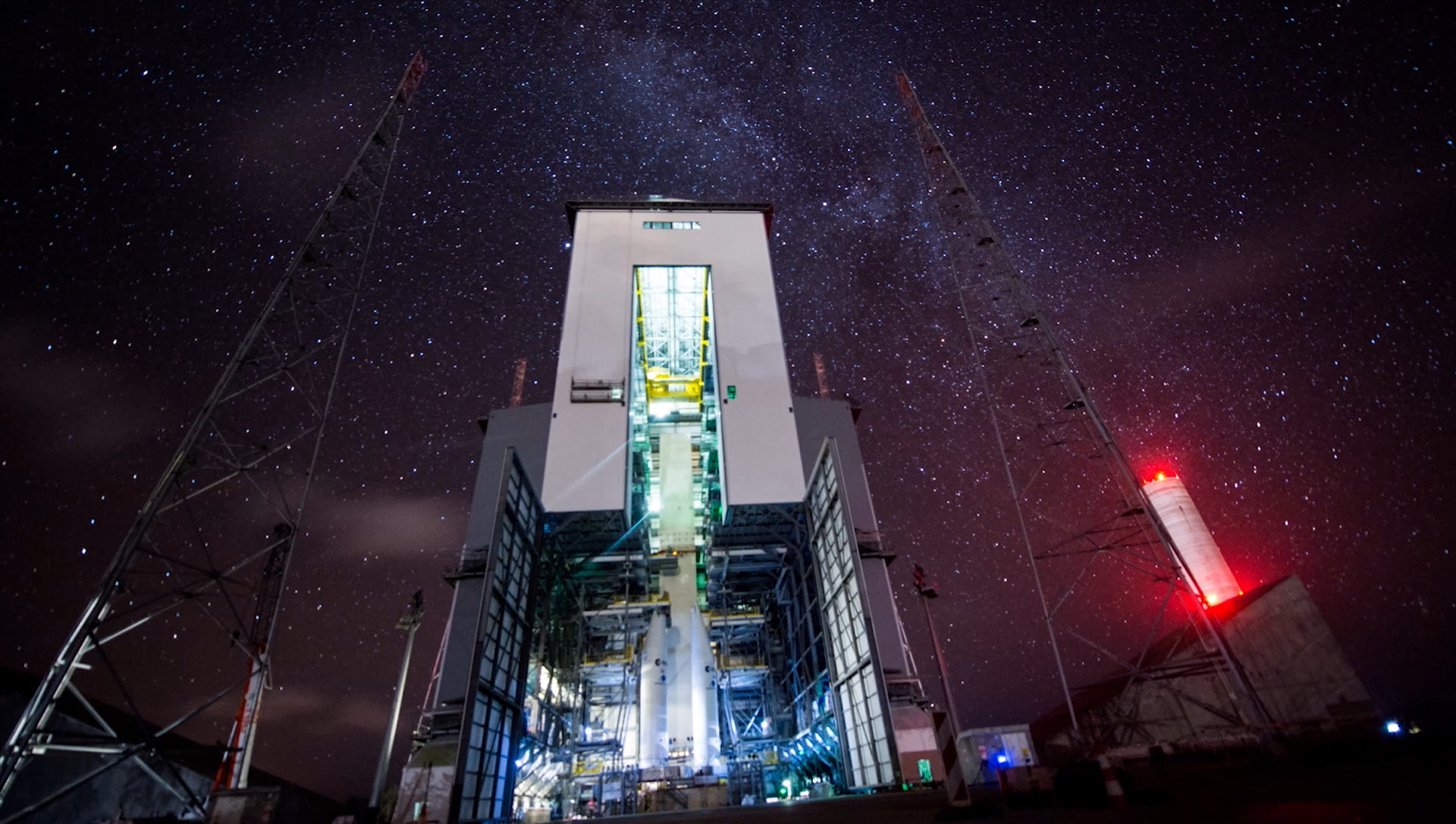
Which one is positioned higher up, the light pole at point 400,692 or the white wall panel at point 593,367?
the white wall panel at point 593,367

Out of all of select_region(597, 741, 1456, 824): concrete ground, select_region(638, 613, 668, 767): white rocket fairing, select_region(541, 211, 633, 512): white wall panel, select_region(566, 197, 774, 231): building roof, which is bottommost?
select_region(597, 741, 1456, 824): concrete ground

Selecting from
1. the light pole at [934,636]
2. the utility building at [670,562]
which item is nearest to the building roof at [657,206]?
the utility building at [670,562]

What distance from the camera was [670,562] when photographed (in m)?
27.0

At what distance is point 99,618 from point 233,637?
2.13 metres

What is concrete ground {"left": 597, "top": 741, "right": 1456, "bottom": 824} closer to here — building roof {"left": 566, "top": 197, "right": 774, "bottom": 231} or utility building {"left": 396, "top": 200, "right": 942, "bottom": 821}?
utility building {"left": 396, "top": 200, "right": 942, "bottom": 821}

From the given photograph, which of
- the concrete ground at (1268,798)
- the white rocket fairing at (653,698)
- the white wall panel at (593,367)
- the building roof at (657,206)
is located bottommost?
the concrete ground at (1268,798)

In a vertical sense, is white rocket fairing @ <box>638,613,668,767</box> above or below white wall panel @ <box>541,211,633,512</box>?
below

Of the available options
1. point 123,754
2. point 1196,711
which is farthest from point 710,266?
point 1196,711

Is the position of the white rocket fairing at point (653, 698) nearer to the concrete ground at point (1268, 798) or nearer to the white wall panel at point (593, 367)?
the white wall panel at point (593, 367)

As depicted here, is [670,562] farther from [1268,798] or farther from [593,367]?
[1268,798]

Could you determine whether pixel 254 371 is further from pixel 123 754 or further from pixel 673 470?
pixel 673 470

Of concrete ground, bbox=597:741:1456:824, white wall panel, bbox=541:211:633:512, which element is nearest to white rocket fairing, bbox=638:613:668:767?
white wall panel, bbox=541:211:633:512

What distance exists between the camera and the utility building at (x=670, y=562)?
19.3 meters

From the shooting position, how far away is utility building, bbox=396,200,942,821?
19.3m
